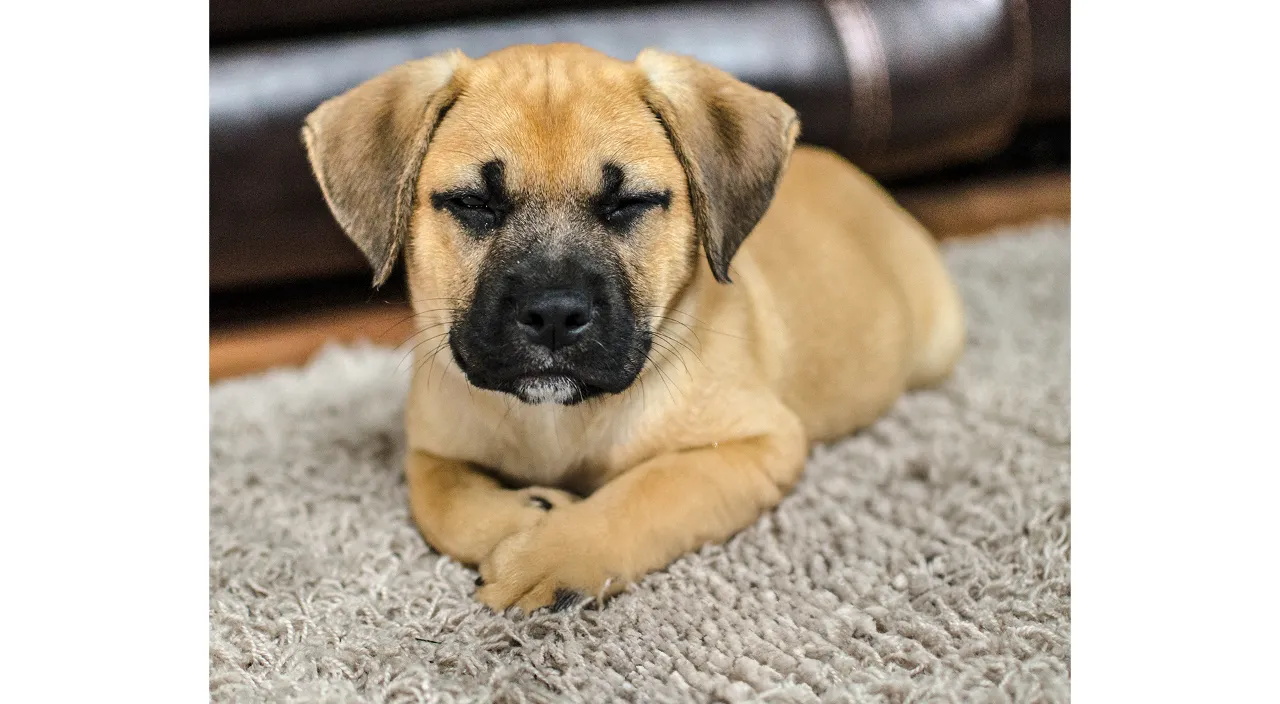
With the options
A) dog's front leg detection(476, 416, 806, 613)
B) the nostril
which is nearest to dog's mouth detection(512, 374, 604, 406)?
the nostril

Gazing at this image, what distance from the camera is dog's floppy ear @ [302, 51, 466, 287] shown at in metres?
2.33

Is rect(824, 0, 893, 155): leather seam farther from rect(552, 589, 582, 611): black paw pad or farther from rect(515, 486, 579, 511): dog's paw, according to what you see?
rect(552, 589, 582, 611): black paw pad

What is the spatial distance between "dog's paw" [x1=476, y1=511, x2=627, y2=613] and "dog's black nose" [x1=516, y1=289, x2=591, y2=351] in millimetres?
406

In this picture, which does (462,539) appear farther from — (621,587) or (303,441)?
(303,441)

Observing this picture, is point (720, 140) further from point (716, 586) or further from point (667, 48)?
point (667, 48)

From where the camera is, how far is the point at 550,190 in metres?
2.22

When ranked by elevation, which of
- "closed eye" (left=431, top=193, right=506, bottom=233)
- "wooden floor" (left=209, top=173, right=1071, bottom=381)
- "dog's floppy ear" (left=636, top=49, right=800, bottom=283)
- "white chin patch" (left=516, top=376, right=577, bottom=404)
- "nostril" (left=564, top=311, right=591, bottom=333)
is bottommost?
"wooden floor" (left=209, top=173, right=1071, bottom=381)

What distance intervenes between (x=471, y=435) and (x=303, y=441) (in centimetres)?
75

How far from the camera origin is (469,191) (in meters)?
2.25

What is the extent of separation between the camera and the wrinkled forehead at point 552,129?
87.4 inches

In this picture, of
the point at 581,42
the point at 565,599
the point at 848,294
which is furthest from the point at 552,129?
the point at 581,42

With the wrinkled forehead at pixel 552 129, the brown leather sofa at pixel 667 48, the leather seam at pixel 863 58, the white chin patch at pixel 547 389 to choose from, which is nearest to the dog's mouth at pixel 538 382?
the white chin patch at pixel 547 389

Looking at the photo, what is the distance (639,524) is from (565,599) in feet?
0.80
